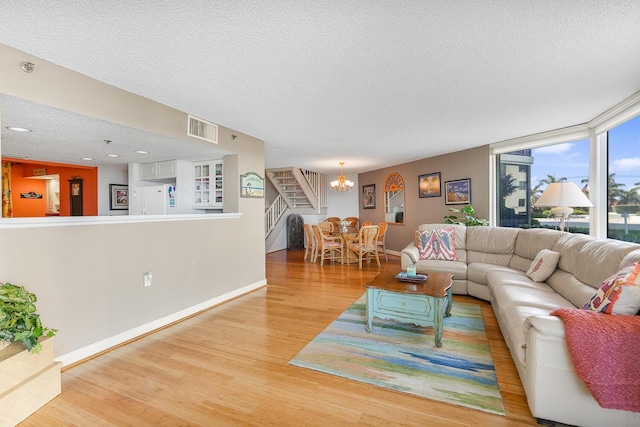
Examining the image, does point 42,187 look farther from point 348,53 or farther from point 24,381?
point 348,53

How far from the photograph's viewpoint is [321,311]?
347 cm

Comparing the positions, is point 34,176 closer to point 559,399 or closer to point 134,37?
point 134,37

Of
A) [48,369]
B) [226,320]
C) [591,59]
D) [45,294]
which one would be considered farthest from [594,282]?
[45,294]

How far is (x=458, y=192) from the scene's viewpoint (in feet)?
19.2

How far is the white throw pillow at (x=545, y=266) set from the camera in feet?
9.86

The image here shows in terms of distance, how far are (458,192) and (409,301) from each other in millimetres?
3966

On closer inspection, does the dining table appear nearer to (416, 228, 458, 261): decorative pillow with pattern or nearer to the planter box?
(416, 228, 458, 261): decorative pillow with pattern

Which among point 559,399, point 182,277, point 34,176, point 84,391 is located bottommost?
point 84,391

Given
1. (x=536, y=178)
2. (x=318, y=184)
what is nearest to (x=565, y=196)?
(x=536, y=178)

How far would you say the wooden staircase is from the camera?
796 centimetres

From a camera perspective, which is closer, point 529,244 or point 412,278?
point 412,278

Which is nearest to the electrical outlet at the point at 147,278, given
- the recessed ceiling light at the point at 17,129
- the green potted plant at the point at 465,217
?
the recessed ceiling light at the point at 17,129

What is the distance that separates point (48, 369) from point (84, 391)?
28cm

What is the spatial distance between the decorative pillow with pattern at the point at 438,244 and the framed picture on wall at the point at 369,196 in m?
3.96
